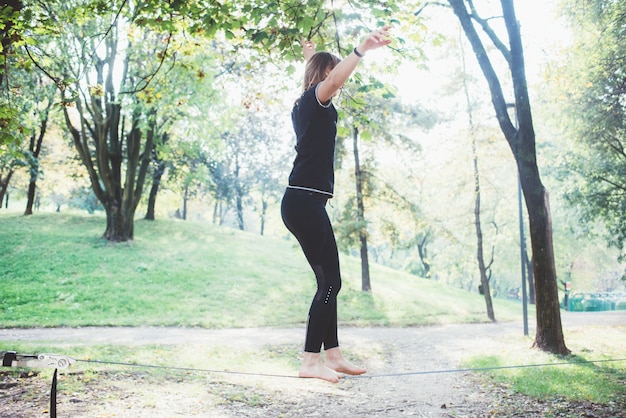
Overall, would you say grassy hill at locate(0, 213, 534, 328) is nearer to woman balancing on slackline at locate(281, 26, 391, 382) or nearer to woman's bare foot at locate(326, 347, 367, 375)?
woman's bare foot at locate(326, 347, 367, 375)

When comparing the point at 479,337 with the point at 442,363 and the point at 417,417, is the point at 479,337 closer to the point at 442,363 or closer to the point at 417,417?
the point at 442,363

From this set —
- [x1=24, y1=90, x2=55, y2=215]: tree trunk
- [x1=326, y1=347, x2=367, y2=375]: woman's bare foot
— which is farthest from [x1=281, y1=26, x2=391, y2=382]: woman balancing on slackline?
[x1=24, y1=90, x2=55, y2=215]: tree trunk

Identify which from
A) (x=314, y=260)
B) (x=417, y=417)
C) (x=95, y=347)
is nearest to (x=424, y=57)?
(x=314, y=260)

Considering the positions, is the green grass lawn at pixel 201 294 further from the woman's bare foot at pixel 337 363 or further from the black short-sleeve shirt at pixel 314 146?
the black short-sleeve shirt at pixel 314 146

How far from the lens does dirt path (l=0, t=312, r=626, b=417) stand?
612 cm

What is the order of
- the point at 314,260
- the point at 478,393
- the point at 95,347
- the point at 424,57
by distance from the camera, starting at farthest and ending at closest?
the point at 95,347
the point at 478,393
the point at 424,57
the point at 314,260

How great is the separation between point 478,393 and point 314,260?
5.46 meters

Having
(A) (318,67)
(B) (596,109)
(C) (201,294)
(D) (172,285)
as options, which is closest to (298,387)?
(A) (318,67)

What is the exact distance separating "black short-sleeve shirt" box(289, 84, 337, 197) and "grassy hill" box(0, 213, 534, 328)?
10.6 metres

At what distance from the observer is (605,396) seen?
6.71 metres

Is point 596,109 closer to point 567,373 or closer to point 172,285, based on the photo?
point 567,373

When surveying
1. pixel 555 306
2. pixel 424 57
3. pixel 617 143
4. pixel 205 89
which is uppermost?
pixel 205 89

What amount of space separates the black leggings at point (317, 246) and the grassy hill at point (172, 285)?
10.3m

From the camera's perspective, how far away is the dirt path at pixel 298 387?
612 centimetres
